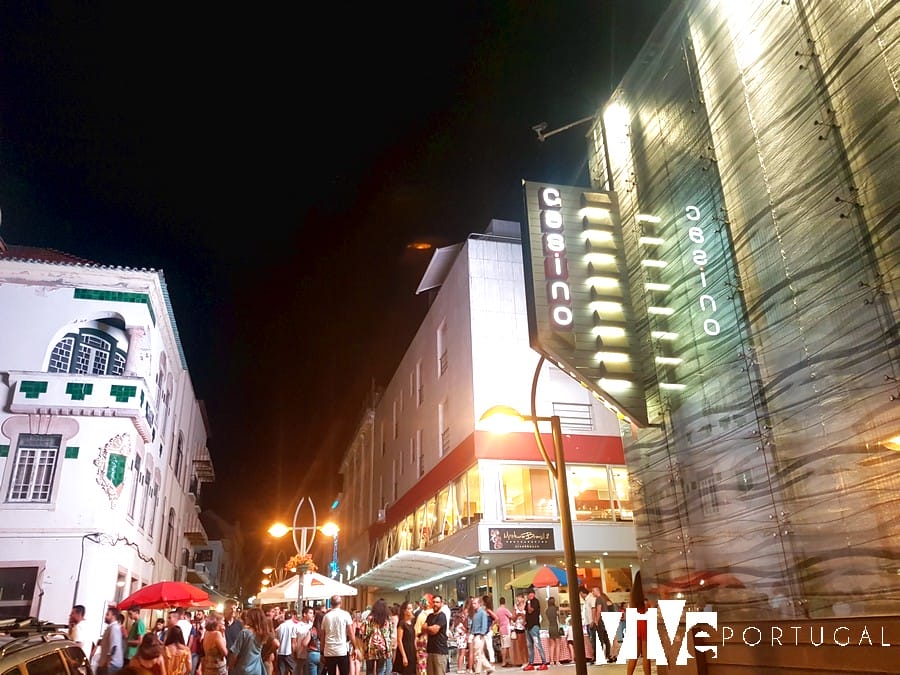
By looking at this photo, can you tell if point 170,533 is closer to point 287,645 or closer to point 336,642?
point 287,645

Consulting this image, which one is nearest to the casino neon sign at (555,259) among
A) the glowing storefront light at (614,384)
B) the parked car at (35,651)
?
the glowing storefront light at (614,384)

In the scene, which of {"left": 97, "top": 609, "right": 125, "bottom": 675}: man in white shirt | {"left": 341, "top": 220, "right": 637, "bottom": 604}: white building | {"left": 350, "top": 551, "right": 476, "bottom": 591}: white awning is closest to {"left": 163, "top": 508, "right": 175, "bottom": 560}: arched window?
{"left": 350, "top": 551, "right": 476, "bottom": 591}: white awning

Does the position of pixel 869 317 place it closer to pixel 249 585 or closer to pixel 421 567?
pixel 421 567

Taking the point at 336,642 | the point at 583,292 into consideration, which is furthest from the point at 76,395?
the point at 583,292

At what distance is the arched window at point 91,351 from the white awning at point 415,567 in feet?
40.8

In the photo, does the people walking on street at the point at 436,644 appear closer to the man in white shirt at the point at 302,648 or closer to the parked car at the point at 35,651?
the man in white shirt at the point at 302,648

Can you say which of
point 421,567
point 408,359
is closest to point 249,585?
point 408,359

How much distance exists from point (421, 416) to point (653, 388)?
72.9ft

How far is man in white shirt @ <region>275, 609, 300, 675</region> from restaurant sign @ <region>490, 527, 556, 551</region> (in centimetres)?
879

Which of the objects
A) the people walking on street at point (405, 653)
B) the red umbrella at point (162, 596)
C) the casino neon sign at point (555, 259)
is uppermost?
the casino neon sign at point (555, 259)

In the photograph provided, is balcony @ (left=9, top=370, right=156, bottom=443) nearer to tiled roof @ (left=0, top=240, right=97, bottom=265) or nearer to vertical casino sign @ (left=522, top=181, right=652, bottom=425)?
tiled roof @ (left=0, top=240, right=97, bottom=265)

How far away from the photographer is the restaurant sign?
22.2 m

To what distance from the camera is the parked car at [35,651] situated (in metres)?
4.42

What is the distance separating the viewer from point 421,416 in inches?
1325
